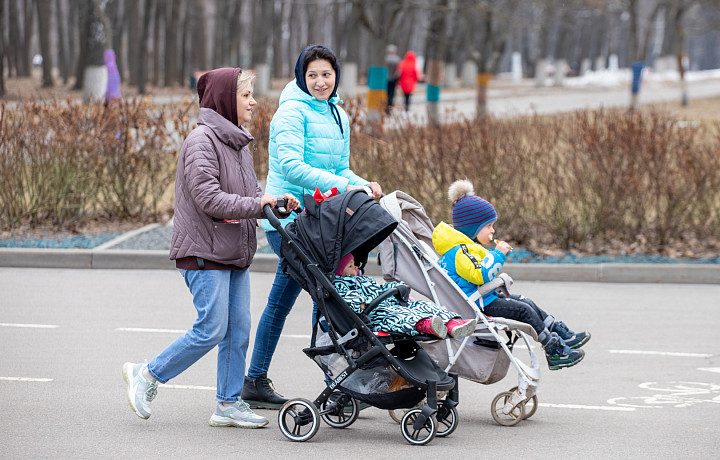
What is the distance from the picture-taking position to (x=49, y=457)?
488 centimetres

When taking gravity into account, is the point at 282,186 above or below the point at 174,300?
above

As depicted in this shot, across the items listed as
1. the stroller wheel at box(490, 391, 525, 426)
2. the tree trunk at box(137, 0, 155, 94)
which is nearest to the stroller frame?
the stroller wheel at box(490, 391, 525, 426)

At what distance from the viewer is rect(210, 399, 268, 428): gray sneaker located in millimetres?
5414

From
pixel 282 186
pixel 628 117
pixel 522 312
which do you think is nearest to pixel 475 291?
pixel 522 312

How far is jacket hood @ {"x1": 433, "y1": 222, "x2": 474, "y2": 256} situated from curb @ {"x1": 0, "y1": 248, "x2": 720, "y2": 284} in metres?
4.87

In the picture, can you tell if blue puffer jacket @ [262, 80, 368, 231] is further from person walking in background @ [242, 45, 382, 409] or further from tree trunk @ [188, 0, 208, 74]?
tree trunk @ [188, 0, 208, 74]

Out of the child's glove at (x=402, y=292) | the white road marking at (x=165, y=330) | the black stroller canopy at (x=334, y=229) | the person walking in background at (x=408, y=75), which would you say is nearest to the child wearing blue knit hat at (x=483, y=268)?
the child's glove at (x=402, y=292)

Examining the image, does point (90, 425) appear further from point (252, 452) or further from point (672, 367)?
point (672, 367)

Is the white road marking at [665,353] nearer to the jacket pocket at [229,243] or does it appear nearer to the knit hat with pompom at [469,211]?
the knit hat with pompom at [469,211]

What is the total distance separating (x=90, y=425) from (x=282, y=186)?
165cm

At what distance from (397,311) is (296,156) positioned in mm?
1069

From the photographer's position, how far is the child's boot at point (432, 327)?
483cm

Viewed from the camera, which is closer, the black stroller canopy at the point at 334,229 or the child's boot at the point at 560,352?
the black stroller canopy at the point at 334,229

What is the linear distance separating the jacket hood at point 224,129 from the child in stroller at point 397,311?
0.81 meters
